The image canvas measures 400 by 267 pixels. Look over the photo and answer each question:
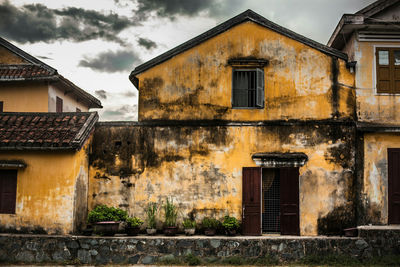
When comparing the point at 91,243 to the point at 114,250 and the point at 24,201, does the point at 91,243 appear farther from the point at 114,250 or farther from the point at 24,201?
the point at 24,201

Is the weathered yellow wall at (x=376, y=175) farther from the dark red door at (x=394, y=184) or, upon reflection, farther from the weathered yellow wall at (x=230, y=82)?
the weathered yellow wall at (x=230, y=82)

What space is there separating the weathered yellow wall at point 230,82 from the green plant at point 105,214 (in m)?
3.29

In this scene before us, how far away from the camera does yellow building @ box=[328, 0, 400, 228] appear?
13.9 meters

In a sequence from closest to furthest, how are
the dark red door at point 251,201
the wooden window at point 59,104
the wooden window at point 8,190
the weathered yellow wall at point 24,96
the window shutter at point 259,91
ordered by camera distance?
the wooden window at point 8,190, the dark red door at point 251,201, the window shutter at point 259,91, the weathered yellow wall at point 24,96, the wooden window at point 59,104

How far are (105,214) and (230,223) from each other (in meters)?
4.01

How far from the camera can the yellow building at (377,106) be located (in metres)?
13.9

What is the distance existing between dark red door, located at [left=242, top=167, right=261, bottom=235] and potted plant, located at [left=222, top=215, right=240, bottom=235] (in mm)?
329

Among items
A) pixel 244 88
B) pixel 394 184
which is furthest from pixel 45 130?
pixel 394 184

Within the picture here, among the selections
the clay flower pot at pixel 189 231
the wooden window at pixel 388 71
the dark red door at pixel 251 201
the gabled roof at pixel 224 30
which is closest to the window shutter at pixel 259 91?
the gabled roof at pixel 224 30

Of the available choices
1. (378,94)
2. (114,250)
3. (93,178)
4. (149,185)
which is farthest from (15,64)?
(378,94)

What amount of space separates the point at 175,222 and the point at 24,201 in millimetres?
4813

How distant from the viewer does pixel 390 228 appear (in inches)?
520

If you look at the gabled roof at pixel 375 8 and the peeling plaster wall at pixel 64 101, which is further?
the peeling plaster wall at pixel 64 101

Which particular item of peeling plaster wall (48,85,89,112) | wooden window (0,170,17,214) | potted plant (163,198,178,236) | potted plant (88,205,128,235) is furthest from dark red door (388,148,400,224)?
peeling plaster wall (48,85,89,112)
